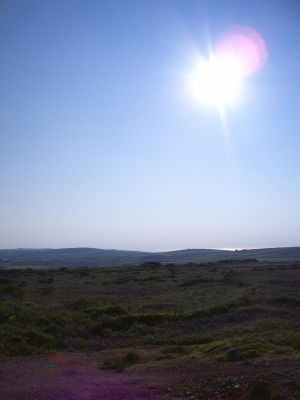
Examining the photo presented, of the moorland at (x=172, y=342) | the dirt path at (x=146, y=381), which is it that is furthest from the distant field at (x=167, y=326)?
the dirt path at (x=146, y=381)

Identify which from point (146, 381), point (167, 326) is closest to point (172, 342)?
point (167, 326)

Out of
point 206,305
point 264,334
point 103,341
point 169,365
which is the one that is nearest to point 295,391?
point 169,365

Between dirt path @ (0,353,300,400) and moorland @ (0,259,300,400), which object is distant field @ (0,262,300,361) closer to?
moorland @ (0,259,300,400)

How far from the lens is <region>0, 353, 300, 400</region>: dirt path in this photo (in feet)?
36.1

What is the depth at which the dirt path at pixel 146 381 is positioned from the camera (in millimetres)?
11016

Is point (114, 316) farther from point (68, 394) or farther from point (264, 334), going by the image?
point (68, 394)

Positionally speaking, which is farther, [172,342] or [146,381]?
[172,342]

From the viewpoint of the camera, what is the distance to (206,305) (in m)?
28.1

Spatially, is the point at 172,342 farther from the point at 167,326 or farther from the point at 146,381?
the point at 146,381

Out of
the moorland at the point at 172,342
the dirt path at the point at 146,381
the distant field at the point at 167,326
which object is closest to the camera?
the dirt path at the point at 146,381

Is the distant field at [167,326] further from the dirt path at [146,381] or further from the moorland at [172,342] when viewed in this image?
the dirt path at [146,381]

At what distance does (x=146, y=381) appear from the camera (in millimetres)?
12648

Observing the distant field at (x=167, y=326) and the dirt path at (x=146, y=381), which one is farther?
the distant field at (x=167, y=326)

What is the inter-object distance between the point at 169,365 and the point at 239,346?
2797mm
